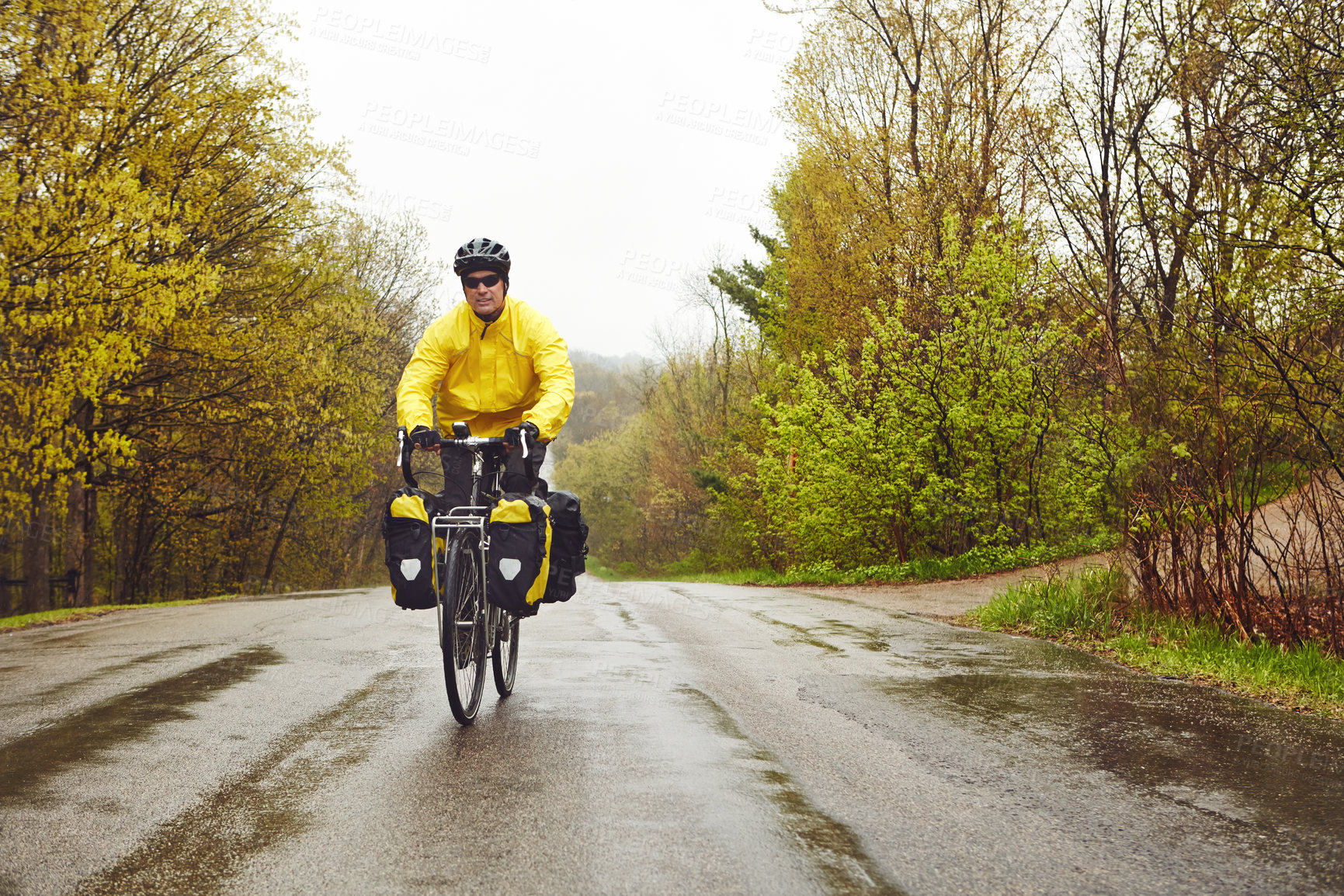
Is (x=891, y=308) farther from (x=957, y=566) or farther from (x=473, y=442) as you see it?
(x=473, y=442)

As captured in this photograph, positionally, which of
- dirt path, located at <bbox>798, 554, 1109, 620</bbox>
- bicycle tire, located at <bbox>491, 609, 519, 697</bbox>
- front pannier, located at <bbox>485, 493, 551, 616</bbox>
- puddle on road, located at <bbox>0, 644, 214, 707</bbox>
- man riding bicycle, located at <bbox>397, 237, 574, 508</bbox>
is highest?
man riding bicycle, located at <bbox>397, 237, 574, 508</bbox>

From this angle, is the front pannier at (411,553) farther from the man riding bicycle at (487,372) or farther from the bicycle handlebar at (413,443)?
the man riding bicycle at (487,372)

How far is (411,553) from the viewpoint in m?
5.20

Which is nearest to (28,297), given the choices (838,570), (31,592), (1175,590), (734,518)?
(31,592)

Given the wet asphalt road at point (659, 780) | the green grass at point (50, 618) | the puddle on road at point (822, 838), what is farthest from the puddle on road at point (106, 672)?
the green grass at point (50, 618)

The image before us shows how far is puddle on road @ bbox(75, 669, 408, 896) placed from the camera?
3064 mm

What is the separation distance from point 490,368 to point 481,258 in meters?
0.64

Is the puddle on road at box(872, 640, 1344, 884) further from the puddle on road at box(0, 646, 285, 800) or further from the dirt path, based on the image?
the dirt path

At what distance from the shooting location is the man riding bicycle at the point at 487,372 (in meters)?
5.50

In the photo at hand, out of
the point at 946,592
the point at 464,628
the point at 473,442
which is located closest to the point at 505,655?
the point at 464,628

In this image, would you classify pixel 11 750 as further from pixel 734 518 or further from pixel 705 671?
pixel 734 518

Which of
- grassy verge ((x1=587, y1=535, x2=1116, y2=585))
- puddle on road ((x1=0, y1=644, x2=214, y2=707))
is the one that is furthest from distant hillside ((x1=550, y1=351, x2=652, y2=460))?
puddle on road ((x1=0, y1=644, x2=214, y2=707))

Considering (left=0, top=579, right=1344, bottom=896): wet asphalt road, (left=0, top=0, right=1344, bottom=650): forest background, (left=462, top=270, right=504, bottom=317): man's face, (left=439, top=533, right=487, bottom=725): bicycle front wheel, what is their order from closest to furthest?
1. (left=0, top=579, right=1344, bottom=896): wet asphalt road
2. (left=439, top=533, right=487, bottom=725): bicycle front wheel
3. (left=462, top=270, right=504, bottom=317): man's face
4. (left=0, top=0, right=1344, bottom=650): forest background

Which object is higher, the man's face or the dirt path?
the man's face
